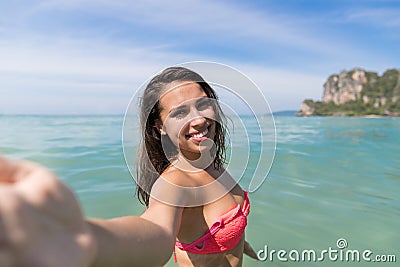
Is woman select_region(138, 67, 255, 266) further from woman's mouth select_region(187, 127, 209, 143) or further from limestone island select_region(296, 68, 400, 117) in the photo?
limestone island select_region(296, 68, 400, 117)

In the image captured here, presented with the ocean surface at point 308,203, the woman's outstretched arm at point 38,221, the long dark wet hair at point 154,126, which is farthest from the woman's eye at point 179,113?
the woman's outstretched arm at point 38,221

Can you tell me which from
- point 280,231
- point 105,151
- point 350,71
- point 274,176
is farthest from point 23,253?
point 350,71

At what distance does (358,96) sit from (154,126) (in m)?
106

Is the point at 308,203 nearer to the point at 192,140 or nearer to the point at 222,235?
the point at 222,235

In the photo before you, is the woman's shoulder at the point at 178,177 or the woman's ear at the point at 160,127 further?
the woman's ear at the point at 160,127

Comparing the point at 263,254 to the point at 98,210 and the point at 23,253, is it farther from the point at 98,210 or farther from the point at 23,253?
the point at 23,253

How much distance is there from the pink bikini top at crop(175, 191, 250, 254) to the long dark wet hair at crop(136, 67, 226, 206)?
34cm

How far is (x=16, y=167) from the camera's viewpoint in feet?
1.29

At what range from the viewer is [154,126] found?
171cm

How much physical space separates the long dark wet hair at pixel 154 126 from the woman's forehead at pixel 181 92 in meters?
0.02

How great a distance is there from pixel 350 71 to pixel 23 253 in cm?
11705

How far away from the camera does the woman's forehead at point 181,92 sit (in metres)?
1.57

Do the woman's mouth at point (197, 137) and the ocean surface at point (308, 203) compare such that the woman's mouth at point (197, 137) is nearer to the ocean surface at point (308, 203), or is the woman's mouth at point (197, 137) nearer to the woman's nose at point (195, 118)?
the woman's nose at point (195, 118)

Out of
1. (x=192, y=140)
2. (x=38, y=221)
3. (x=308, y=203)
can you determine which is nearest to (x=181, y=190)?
(x=192, y=140)
